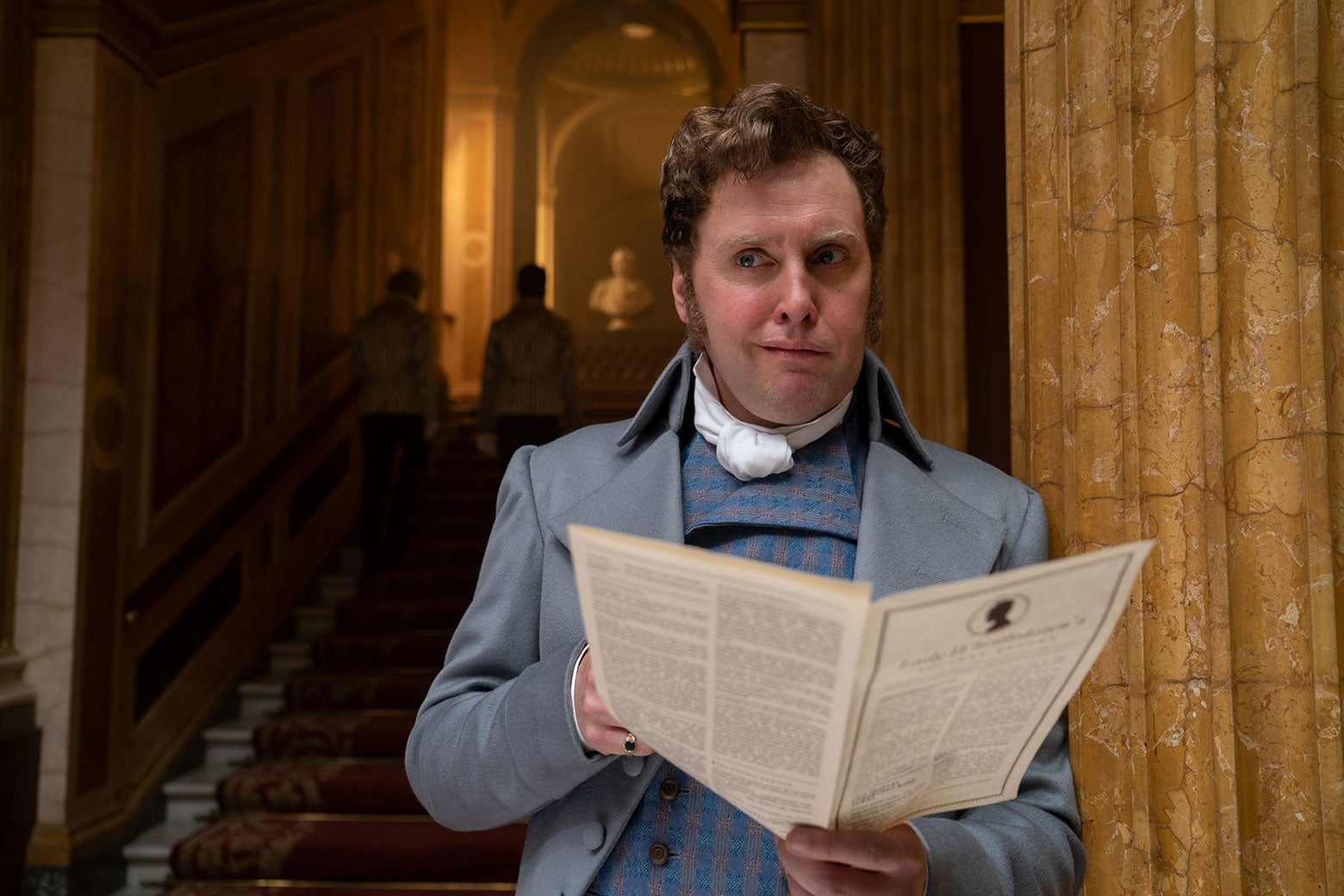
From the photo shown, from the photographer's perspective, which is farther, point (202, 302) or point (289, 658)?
point (289, 658)

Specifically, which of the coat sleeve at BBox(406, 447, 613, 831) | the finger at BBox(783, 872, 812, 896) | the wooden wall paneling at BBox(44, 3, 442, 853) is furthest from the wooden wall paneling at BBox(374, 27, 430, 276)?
the finger at BBox(783, 872, 812, 896)

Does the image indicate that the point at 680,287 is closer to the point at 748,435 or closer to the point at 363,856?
the point at 748,435

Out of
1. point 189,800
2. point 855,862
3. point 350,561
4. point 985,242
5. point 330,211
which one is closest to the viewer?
point 855,862

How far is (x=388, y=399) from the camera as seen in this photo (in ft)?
19.9

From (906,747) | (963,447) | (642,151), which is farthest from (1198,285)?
(642,151)

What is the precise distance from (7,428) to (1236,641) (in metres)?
3.86

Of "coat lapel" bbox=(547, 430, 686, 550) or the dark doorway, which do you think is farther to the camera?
the dark doorway

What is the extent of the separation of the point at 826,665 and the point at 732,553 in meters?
0.56

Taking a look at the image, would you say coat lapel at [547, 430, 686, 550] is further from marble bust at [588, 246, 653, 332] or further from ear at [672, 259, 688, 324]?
marble bust at [588, 246, 653, 332]

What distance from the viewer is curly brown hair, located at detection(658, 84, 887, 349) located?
4.30 ft

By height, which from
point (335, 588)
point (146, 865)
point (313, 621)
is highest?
point (335, 588)

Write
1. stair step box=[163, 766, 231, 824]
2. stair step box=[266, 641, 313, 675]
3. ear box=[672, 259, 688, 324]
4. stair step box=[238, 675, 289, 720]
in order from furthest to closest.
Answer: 1. stair step box=[266, 641, 313, 675]
2. stair step box=[238, 675, 289, 720]
3. stair step box=[163, 766, 231, 824]
4. ear box=[672, 259, 688, 324]

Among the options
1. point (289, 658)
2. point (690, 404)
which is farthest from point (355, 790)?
point (690, 404)

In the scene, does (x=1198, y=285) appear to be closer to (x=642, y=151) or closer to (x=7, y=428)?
(x=7, y=428)
